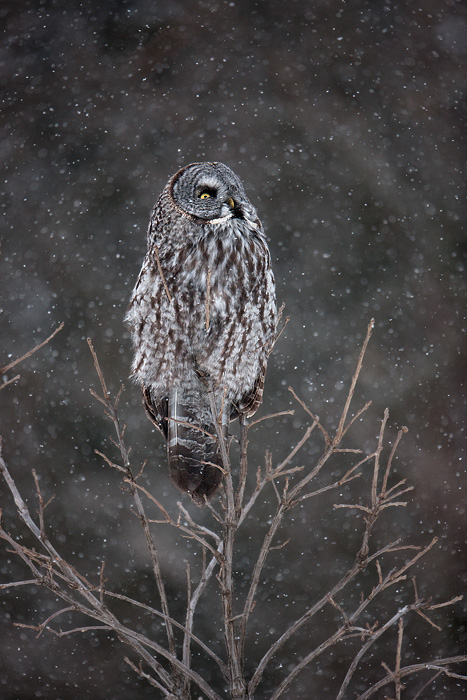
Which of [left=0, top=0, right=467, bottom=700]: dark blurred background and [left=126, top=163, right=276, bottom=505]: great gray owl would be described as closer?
[left=126, top=163, right=276, bottom=505]: great gray owl

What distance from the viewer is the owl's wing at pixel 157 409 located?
1727 millimetres

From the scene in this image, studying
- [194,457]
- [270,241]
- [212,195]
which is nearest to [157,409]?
[194,457]

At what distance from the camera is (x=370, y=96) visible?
2.29 meters

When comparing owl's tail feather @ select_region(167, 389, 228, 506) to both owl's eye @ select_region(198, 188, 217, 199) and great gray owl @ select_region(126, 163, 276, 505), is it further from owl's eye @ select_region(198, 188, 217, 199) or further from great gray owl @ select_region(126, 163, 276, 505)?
owl's eye @ select_region(198, 188, 217, 199)

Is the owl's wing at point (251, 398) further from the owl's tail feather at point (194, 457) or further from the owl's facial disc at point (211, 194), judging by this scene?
the owl's facial disc at point (211, 194)

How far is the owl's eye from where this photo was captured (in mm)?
1686

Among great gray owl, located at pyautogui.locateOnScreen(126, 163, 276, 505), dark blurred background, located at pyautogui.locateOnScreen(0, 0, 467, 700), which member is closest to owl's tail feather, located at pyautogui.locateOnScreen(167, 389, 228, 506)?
great gray owl, located at pyautogui.locateOnScreen(126, 163, 276, 505)

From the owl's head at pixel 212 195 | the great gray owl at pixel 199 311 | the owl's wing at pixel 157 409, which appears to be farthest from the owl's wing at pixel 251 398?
the owl's head at pixel 212 195

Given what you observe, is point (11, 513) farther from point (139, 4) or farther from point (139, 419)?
point (139, 4)

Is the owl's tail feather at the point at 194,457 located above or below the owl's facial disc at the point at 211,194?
below

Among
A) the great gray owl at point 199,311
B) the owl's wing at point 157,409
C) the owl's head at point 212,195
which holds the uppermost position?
the owl's head at point 212,195

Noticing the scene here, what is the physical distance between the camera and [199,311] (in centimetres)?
164

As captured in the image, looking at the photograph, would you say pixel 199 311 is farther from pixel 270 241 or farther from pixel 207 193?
pixel 270 241

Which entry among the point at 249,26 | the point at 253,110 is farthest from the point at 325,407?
the point at 249,26
